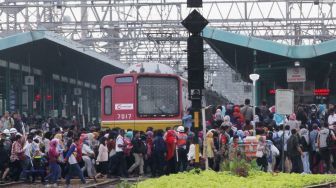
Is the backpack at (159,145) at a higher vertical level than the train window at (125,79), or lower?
lower

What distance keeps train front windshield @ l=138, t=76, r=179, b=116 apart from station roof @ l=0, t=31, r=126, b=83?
647 centimetres

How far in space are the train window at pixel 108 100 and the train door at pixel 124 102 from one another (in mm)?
144

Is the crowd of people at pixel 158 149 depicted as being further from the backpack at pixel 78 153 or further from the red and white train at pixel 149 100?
the red and white train at pixel 149 100

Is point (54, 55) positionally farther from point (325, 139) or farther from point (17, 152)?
point (325, 139)

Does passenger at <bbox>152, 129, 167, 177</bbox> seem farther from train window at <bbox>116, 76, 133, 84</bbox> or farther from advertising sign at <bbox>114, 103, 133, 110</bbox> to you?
train window at <bbox>116, 76, 133, 84</bbox>

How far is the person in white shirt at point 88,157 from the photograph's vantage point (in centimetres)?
2383

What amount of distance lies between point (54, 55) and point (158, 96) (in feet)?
40.8

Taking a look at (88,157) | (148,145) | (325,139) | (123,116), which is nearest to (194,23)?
(88,157)

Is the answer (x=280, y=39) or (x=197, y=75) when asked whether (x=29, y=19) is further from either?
(x=197, y=75)

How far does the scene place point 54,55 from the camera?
39.0 m

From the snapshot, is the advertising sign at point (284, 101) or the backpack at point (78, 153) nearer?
the advertising sign at point (284, 101)

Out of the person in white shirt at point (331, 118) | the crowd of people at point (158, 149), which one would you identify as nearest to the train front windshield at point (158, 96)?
the crowd of people at point (158, 149)

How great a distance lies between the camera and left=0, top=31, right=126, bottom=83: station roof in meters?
32.5

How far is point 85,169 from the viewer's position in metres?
24.6
